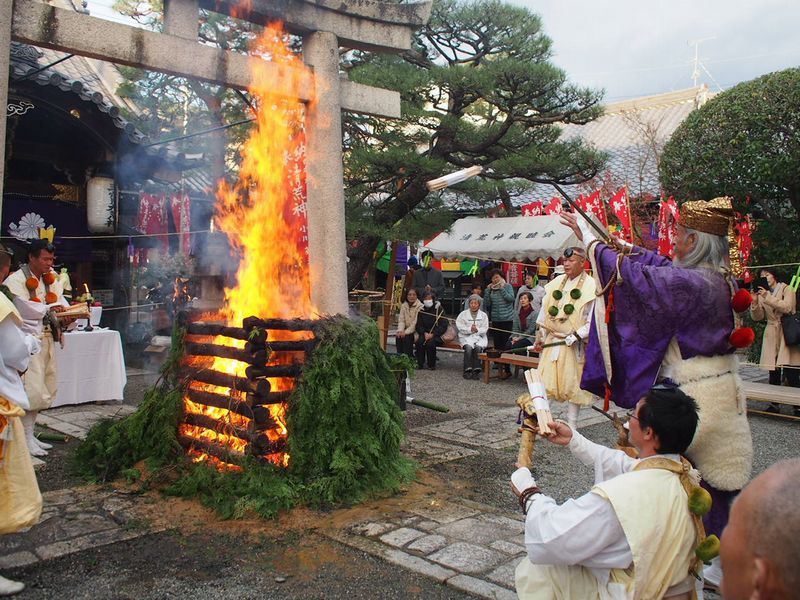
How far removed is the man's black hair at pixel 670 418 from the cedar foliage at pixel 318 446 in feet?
9.25

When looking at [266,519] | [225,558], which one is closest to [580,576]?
[225,558]

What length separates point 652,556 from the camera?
2.46 m

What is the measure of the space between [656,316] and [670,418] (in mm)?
1216

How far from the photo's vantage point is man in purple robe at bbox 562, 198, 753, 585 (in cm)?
379

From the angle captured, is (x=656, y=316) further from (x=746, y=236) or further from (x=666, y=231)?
(x=666, y=231)

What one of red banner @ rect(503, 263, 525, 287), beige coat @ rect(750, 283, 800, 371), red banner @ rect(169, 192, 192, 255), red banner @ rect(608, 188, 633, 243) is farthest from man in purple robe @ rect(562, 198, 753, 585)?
red banner @ rect(503, 263, 525, 287)

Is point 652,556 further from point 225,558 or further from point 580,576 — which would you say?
point 225,558

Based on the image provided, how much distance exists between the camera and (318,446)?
17.0 feet

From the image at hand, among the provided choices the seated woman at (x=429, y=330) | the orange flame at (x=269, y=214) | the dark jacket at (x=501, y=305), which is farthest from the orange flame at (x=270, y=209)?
the dark jacket at (x=501, y=305)

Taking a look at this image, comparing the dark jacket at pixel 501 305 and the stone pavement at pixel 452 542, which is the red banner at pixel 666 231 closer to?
the dark jacket at pixel 501 305

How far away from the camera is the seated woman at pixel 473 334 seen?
12.4m

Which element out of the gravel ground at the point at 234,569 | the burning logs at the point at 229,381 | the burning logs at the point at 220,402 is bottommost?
the gravel ground at the point at 234,569

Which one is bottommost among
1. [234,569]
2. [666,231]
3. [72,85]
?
[234,569]

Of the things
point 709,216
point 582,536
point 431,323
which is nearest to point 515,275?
point 431,323
